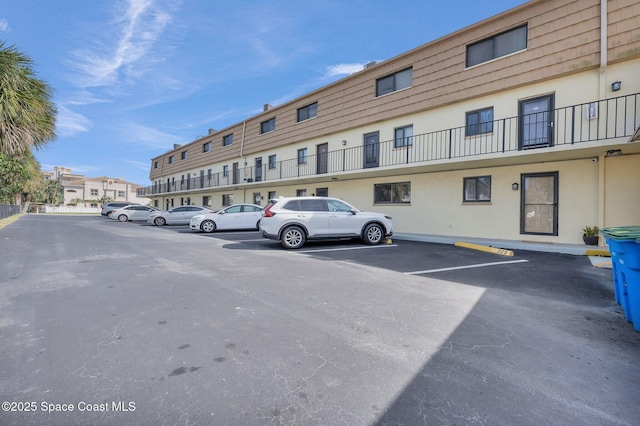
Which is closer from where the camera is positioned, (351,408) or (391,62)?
(351,408)

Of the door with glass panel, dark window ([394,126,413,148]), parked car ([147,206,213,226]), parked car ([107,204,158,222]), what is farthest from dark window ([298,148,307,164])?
parked car ([107,204,158,222])

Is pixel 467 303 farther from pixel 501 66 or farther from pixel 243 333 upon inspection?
pixel 501 66

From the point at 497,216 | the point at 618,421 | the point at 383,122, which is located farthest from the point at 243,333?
the point at 383,122

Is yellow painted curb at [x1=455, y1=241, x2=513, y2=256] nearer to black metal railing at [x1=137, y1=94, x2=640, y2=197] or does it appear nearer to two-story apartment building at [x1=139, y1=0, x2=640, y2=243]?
two-story apartment building at [x1=139, y1=0, x2=640, y2=243]

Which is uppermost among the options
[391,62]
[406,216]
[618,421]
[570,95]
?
[391,62]

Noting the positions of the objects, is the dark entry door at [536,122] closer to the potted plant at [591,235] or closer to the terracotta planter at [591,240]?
the potted plant at [591,235]

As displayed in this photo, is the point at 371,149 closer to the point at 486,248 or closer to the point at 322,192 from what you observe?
the point at 322,192

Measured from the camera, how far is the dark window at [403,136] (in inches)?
527

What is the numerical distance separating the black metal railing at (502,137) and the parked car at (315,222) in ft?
12.0

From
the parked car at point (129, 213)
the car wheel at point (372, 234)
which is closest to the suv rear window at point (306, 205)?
the car wheel at point (372, 234)

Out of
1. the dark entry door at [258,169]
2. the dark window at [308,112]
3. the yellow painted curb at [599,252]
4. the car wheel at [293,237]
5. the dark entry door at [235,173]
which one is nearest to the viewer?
the yellow painted curb at [599,252]

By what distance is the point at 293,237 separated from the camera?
9773 millimetres

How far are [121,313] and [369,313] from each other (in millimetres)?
Answer: 3207

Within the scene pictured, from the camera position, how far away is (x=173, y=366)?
2.60 meters
